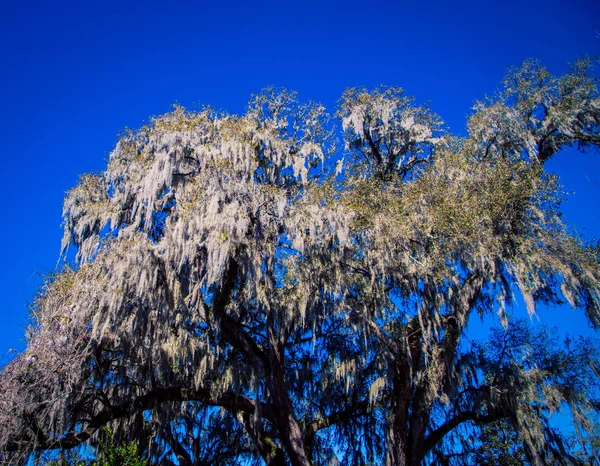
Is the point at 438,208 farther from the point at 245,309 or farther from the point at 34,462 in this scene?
the point at 34,462

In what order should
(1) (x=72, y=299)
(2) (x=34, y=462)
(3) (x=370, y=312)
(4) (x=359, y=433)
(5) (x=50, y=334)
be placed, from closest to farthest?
(2) (x=34, y=462) < (5) (x=50, y=334) < (1) (x=72, y=299) < (3) (x=370, y=312) < (4) (x=359, y=433)

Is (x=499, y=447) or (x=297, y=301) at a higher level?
(x=297, y=301)

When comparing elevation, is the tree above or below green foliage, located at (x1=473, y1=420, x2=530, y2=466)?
above

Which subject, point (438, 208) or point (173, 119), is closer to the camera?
point (438, 208)

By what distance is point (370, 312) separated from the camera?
1013 centimetres

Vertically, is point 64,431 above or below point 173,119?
below

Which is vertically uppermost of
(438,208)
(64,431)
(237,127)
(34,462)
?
(237,127)

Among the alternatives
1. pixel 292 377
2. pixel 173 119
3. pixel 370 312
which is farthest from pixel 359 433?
pixel 173 119

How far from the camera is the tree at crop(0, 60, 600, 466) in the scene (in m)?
8.99

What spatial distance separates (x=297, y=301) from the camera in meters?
10.0

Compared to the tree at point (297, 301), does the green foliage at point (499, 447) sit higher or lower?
lower

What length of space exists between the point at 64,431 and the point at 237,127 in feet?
23.5

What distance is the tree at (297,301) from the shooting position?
8992 mm

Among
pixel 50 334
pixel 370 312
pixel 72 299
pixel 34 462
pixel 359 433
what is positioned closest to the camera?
pixel 34 462
